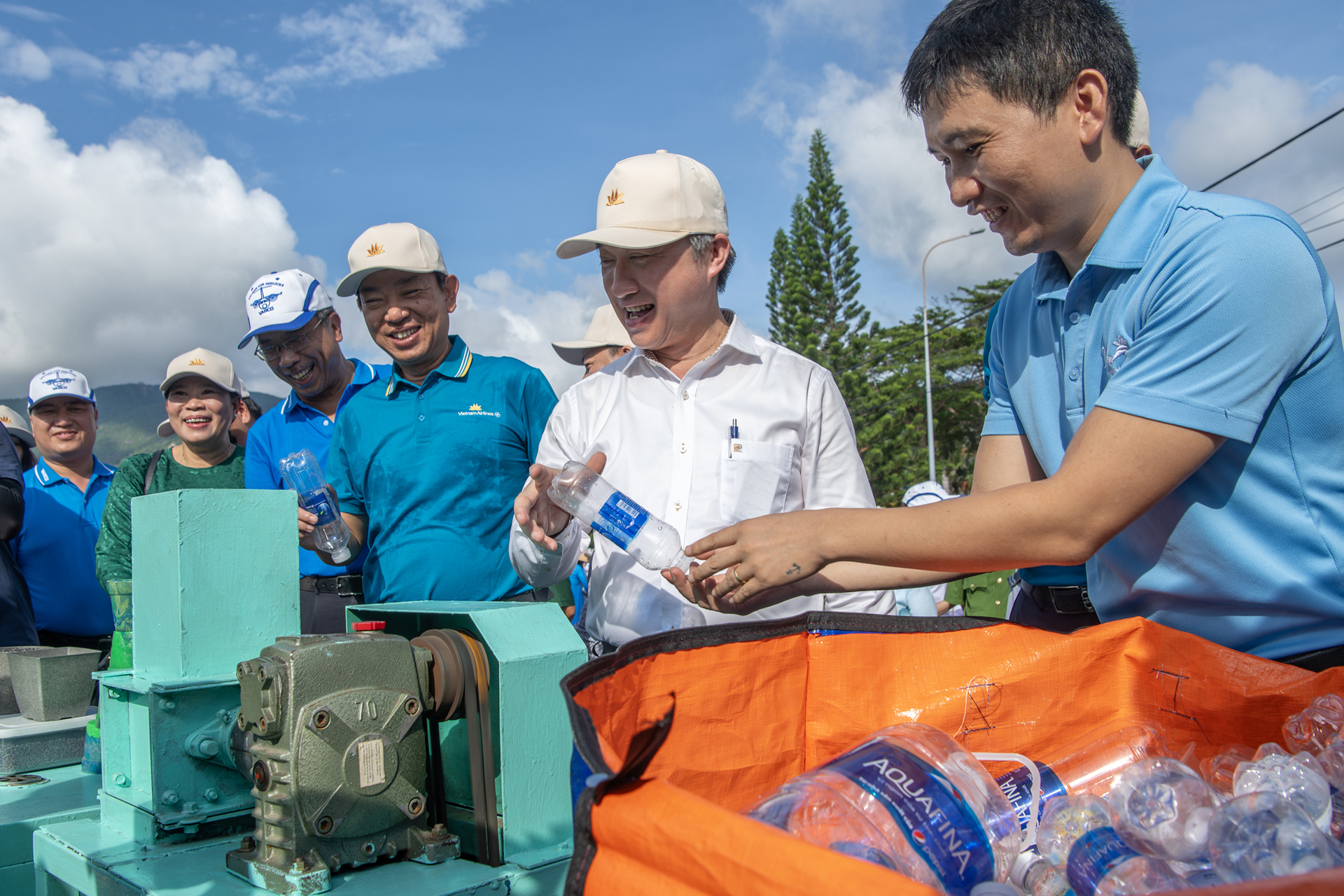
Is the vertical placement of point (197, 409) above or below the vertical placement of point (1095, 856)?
above

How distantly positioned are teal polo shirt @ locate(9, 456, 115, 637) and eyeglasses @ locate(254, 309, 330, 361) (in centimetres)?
181

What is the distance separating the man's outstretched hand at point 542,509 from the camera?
208cm

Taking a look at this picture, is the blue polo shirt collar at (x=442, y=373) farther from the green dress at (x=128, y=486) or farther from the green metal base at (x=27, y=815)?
the green metal base at (x=27, y=815)

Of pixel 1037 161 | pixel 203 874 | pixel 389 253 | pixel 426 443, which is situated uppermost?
pixel 389 253

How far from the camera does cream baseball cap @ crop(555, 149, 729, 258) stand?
2.20 metres

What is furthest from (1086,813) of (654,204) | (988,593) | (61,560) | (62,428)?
(62,428)

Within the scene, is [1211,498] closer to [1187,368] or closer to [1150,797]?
[1187,368]

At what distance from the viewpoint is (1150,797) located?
3.65ft

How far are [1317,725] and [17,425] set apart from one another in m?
7.48

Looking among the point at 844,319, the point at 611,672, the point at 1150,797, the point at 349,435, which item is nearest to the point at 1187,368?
the point at 1150,797

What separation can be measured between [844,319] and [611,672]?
41.9 meters

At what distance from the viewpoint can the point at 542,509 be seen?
6.98 ft

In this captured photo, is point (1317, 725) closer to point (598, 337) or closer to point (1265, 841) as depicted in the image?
point (1265, 841)

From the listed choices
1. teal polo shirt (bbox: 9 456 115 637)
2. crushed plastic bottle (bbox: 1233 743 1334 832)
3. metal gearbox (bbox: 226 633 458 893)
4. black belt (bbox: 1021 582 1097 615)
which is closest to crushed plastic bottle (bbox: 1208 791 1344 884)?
crushed plastic bottle (bbox: 1233 743 1334 832)
